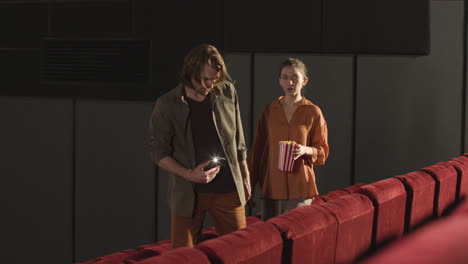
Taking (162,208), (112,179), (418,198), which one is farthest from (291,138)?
(112,179)

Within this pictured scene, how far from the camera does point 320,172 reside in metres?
4.46

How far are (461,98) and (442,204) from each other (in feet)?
4.75

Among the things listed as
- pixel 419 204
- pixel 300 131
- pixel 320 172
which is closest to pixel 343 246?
pixel 419 204

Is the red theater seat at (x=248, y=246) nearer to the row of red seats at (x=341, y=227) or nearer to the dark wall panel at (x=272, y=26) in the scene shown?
the row of red seats at (x=341, y=227)

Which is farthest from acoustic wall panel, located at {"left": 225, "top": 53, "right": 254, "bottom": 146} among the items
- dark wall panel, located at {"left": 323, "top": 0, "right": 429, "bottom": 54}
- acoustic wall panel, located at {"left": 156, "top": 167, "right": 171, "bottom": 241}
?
acoustic wall panel, located at {"left": 156, "top": 167, "right": 171, "bottom": 241}

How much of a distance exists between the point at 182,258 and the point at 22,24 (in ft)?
16.4

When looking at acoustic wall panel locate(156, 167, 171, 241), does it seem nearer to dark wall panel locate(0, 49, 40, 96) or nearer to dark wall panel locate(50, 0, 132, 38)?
dark wall panel locate(50, 0, 132, 38)

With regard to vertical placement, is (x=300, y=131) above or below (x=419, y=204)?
above

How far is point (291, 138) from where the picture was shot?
3.05m

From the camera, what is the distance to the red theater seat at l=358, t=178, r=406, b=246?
8.05 feet

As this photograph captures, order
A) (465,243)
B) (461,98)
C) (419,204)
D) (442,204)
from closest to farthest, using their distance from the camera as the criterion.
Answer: (465,243) → (419,204) → (442,204) → (461,98)

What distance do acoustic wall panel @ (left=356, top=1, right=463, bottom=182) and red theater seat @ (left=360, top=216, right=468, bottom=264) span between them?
176cm

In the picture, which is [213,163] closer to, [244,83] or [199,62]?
[199,62]

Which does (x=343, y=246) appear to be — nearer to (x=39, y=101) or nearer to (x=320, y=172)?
(x=320, y=172)
